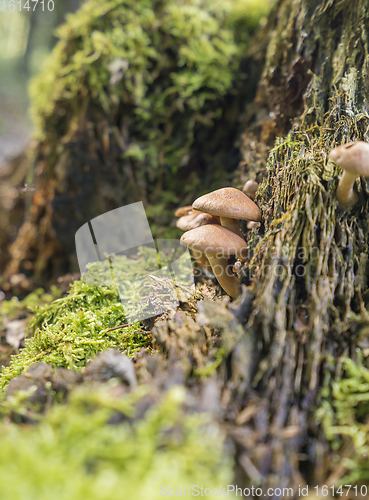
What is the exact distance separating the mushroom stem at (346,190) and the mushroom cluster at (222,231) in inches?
21.8

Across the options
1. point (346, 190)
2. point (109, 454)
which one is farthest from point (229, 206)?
point (109, 454)

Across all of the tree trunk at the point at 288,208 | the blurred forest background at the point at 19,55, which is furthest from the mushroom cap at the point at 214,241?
the blurred forest background at the point at 19,55

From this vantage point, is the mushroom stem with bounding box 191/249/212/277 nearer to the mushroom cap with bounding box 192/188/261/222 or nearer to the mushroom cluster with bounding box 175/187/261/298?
the mushroom cluster with bounding box 175/187/261/298

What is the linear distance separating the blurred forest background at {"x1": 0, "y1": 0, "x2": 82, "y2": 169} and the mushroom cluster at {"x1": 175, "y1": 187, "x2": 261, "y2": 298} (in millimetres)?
8283

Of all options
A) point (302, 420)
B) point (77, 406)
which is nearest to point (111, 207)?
point (77, 406)

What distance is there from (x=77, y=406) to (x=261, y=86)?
11.7 ft

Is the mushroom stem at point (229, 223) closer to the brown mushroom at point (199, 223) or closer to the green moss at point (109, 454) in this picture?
the brown mushroom at point (199, 223)

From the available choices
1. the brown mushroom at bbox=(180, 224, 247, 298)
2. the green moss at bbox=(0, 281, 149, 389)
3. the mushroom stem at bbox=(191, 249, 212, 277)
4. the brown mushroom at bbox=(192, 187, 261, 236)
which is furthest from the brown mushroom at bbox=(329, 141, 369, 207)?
the green moss at bbox=(0, 281, 149, 389)

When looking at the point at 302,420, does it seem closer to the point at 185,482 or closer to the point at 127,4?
the point at 185,482

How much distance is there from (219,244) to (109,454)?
132 cm

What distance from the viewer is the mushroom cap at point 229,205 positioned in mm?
2037

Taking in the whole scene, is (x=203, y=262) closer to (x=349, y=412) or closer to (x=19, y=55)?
(x=349, y=412)

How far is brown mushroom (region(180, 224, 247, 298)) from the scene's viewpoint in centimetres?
196

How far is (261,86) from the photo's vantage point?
3.32 metres
